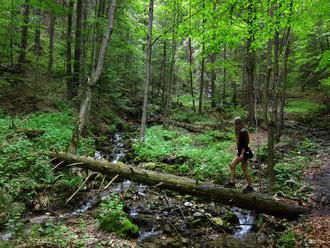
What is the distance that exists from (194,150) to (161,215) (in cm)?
593

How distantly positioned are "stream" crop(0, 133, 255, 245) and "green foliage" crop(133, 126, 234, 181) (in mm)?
2170

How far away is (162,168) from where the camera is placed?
13.4 m

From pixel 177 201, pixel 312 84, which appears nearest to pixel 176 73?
pixel 312 84

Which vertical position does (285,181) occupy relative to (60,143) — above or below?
below

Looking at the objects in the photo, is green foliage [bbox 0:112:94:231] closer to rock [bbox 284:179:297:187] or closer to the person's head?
the person's head

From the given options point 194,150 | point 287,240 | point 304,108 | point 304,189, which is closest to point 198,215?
point 287,240

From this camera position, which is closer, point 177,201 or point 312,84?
point 177,201

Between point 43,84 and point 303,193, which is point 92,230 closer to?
point 303,193

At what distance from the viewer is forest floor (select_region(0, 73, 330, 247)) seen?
7.75 meters

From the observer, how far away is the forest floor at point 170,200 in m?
7.75

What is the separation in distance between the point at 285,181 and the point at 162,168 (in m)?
5.09

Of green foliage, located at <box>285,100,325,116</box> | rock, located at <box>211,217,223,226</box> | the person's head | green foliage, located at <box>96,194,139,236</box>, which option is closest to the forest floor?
rock, located at <box>211,217,223,226</box>

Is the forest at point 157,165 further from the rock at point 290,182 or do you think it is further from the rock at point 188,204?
the rock at point 188,204

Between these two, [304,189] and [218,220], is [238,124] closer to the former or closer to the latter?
[218,220]
